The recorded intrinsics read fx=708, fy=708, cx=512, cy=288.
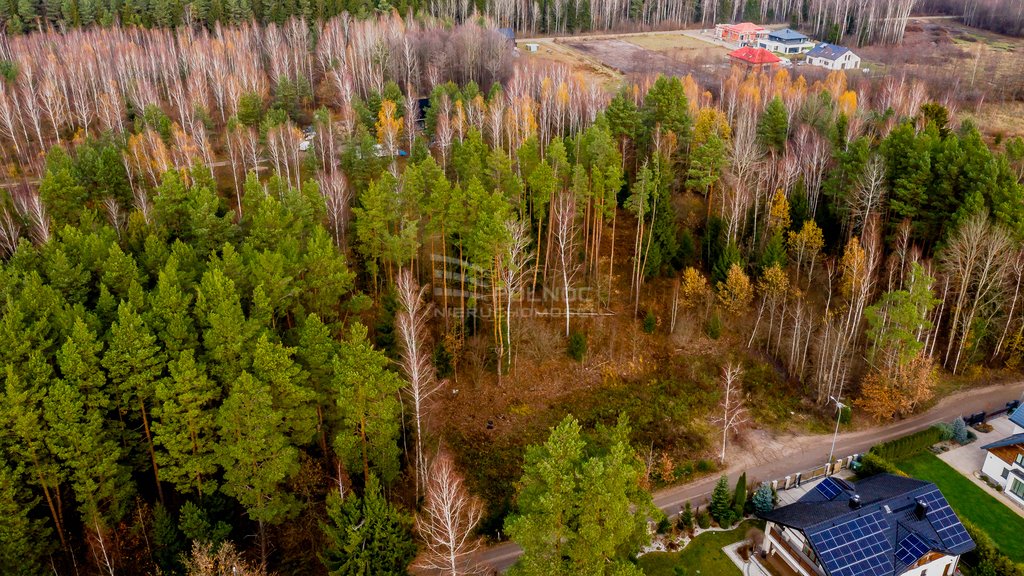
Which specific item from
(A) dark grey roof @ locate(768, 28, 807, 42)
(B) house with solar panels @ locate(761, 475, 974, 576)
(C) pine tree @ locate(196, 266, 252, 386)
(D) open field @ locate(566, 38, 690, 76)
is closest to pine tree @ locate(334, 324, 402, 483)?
(C) pine tree @ locate(196, 266, 252, 386)

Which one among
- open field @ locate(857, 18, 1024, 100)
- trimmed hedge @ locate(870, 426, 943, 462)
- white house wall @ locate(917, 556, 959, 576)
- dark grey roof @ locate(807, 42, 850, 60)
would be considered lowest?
trimmed hedge @ locate(870, 426, 943, 462)

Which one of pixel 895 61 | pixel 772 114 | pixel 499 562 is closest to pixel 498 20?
pixel 895 61

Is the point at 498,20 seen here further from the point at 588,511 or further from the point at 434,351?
the point at 588,511

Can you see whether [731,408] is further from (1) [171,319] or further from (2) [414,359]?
(1) [171,319]

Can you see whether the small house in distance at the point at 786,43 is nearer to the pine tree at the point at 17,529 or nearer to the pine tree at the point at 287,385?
the pine tree at the point at 287,385

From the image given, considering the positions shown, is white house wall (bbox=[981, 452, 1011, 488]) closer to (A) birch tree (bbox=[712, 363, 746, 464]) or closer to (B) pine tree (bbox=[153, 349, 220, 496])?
(A) birch tree (bbox=[712, 363, 746, 464])

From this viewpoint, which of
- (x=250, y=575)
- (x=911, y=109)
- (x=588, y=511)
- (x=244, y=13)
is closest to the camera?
(x=588, y=511)
